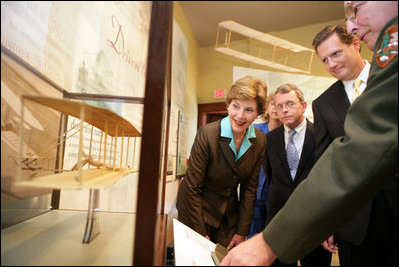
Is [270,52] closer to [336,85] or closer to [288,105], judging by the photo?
[288,105]

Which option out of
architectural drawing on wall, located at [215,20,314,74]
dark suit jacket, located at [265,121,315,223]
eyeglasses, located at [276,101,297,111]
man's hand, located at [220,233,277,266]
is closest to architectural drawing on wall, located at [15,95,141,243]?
man's hand, located at [220,233,277,266]

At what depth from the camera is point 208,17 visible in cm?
310

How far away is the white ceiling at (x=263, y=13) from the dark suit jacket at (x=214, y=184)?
2049mm

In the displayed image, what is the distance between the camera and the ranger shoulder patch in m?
0.47

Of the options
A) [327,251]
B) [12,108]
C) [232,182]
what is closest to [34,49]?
[12,108]

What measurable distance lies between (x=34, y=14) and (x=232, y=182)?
3.59ft

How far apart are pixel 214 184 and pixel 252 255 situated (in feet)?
2.80

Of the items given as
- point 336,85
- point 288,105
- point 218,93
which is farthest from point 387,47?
point 218,93

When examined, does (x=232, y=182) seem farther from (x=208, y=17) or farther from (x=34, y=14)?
(x=208, y=17)

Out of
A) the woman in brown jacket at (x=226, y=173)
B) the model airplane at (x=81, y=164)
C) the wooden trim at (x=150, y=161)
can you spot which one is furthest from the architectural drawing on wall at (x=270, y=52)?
the wooden trim at (x=150, y=161)

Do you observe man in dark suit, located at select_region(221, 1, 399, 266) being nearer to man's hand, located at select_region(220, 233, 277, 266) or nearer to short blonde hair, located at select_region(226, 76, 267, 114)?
man's hand, located at select_region(220, 233, 277, 266)

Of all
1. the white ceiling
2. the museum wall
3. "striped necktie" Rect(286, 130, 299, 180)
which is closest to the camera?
"striped necktie" Rect(286, 130, 299, 180)

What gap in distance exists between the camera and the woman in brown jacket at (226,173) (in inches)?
52.2

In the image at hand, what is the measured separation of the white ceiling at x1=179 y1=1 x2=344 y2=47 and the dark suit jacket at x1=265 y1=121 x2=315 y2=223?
186 centimetres
